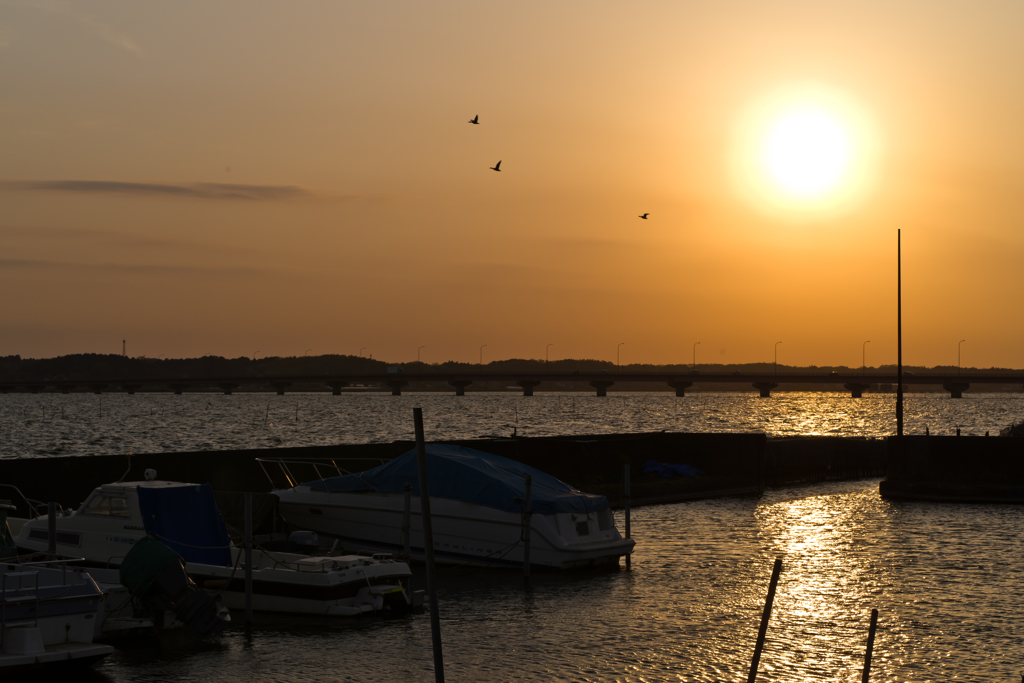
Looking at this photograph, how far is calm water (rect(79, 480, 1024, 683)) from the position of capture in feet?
48.4

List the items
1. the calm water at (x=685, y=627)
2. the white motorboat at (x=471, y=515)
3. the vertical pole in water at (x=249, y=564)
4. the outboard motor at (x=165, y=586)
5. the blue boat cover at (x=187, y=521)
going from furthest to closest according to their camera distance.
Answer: the white motorboat at (x=471, y=515) < the blue boat cover at (x=187, y=521) < the vertical pole in water at (x=249, y=564) < the outboard motor at (x=165, y=586) < the calm water at (x=685, y=627)

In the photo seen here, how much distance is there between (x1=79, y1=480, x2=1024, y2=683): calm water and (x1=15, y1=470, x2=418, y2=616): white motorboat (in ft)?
1.31

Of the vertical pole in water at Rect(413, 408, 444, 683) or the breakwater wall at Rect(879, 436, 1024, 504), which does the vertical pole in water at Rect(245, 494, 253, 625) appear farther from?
the breakwater wall at Rect(879, 436, 1024, 504)

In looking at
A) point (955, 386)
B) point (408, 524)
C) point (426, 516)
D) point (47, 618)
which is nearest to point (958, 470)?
point (408, 524)

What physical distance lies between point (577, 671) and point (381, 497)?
30.6 feet

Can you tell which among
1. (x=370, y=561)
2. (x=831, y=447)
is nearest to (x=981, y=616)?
(x=370, y=561)

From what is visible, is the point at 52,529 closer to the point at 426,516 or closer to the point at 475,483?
the point at 475,483

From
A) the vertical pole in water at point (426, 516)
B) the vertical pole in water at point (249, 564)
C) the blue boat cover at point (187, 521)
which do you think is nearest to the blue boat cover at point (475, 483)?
the blue boat cover at point (187, 521)

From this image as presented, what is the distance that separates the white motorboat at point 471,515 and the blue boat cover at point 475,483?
0.07 feet

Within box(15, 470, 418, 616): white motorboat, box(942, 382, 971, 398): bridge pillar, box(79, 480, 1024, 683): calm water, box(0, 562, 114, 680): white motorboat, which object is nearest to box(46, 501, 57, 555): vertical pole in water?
box(15, 470, 418, 616): white motorboat

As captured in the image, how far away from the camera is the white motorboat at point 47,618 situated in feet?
43.1

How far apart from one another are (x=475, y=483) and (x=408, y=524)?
185cm

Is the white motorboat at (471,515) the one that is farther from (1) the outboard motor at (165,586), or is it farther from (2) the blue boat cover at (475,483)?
(1) the outboard motor at (165,586)

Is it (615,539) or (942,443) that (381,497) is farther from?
(942,443)
